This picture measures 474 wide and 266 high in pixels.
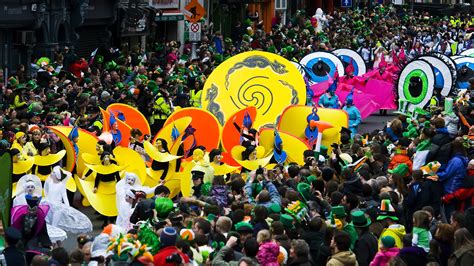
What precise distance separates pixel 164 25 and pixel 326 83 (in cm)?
1625

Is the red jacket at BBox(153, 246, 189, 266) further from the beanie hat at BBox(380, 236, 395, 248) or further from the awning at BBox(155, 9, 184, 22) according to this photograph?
the awning at BBox(155, 9, 184, 22)

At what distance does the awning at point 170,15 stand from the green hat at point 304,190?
27.4 meters

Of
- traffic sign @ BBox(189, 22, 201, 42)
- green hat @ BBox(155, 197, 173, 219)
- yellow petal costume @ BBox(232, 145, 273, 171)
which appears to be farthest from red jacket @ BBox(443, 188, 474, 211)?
traffic sign @ BBox(189, 22, 201, 42)

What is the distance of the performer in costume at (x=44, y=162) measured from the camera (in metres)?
21.8

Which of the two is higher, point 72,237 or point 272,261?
point 272,261

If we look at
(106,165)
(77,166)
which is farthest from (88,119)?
(106,165)

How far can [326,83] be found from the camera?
32625mm

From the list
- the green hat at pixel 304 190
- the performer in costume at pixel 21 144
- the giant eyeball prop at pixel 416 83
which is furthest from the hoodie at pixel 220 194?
the giant eyeball prop at pixel 416 83

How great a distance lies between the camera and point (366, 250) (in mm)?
15750

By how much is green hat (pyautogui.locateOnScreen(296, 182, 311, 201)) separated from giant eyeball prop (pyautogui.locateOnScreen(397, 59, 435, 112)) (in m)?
11.9

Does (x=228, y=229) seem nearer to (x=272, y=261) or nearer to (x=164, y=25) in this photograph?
(x=272, y=261)

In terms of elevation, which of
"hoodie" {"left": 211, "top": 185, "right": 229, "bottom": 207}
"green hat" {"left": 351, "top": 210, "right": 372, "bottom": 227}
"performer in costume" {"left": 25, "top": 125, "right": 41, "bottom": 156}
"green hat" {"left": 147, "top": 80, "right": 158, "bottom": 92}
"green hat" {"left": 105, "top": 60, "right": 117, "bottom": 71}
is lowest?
"green hat" {"left": 105, "top": 60, "right": 117, "bottom": 71}

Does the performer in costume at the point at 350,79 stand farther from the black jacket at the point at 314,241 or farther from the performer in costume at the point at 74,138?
the black jacket at the point at 314,241

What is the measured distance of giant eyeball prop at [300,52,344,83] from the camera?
111 ft
